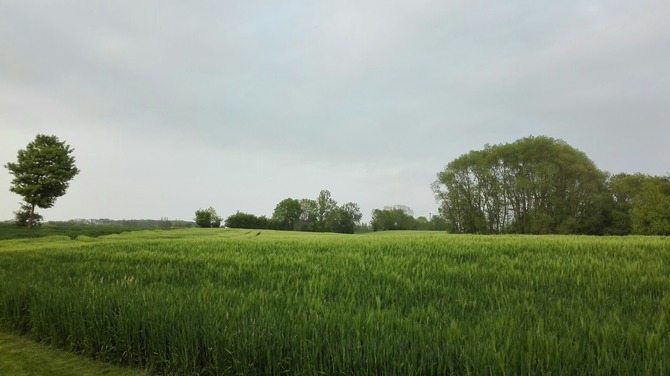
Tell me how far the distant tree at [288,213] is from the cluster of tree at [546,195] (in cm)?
4517

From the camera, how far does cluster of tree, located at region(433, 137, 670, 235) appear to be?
44031mm

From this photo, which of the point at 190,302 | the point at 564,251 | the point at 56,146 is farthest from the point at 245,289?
the point at 56,146

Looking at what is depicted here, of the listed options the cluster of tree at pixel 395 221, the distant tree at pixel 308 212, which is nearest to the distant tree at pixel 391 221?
the cluster of tree at pixel 395 221

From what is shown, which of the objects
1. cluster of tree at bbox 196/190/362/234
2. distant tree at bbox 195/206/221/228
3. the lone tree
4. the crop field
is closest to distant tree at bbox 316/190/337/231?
cluster of tree at bbox 196/190/362/234

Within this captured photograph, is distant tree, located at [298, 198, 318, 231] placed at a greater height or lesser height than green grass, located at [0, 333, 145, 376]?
greater

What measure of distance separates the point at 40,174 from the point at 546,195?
221 ft

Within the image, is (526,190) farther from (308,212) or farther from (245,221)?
(308,212)

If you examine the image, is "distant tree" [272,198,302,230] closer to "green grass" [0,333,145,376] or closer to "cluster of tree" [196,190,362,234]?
"cluster of tree" [196,190,362,234]

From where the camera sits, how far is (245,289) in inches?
208

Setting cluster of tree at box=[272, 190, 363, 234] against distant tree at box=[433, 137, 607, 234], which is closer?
distant tree at box=[433, 137, 607, 234]

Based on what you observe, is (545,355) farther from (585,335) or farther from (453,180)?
(453,180)

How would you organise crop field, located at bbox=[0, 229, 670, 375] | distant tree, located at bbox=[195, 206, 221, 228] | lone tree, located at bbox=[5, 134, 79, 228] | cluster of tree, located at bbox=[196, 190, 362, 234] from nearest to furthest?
crop field, located at bbox=[0, 229, 670, 375] < lone tree, located at bbox=[5, 134, 79, 228] < distant tree, located at bbox=[195, 206, 221, 228] < cluster of tree, located at bbox=[196, 190, 362, 234]

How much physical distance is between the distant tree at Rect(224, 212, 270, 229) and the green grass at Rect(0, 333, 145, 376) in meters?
71.3

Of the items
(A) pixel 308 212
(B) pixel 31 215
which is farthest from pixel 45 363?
(A) pixel 308 212
